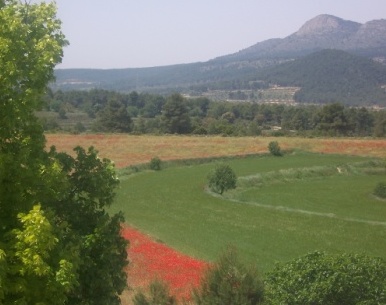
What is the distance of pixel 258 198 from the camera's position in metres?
47.8

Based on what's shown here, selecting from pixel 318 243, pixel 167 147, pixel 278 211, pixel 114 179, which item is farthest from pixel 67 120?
pixel 114 179

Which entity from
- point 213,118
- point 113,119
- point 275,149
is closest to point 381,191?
point 275,149

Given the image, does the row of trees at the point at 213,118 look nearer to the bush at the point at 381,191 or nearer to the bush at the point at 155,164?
the bush at the point at 155,164

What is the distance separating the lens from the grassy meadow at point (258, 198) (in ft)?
104

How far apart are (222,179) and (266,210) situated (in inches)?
349

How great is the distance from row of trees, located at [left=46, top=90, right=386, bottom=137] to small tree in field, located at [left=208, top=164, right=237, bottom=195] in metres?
42.7

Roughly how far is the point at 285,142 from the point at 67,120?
64.5 meters

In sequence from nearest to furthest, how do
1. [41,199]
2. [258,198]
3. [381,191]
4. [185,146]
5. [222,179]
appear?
[41,199]
[258,198]
[381,191]
[222,179]
[185,146]

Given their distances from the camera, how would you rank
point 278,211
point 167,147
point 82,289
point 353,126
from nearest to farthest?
point 82,289 → point 278,211 → point 167,147 → point 353,126

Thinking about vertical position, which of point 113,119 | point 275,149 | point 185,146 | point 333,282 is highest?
point 333,282

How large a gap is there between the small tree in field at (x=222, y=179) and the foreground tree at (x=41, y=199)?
119 feet

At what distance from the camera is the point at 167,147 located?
7512cm

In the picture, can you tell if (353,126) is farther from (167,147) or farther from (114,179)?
(114,179)

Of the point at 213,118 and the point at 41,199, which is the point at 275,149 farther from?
the point at 41,199
